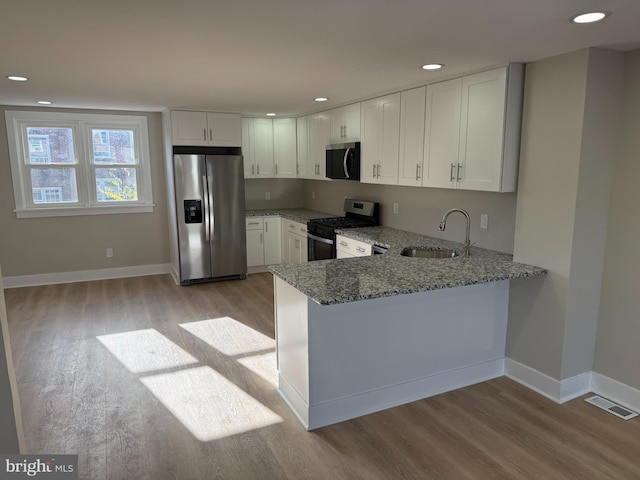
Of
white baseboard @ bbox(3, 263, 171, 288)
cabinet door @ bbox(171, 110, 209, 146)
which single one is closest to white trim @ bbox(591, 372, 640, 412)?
cabinet door @ bbox(171, 110, 209, 146)

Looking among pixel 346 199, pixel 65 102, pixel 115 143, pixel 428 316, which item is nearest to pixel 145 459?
pixel 428 316

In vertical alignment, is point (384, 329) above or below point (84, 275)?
above

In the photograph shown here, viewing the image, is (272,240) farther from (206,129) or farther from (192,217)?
(206,129)

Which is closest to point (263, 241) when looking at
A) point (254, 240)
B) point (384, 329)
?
point (254, 240)

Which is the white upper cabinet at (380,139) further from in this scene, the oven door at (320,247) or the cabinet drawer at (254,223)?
the cabinet drawer at (254,223)

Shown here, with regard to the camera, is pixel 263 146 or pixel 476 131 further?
pixel 263 146

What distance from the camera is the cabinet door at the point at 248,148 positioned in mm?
5961

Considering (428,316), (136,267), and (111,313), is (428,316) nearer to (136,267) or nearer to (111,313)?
(111,313)

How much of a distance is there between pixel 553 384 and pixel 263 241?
160 inches

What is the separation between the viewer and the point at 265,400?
2912 mm

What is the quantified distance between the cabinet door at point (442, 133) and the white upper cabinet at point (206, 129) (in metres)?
2.87

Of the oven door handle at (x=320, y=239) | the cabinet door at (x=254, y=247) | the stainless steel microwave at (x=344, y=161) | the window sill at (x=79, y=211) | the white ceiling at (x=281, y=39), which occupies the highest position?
the white ceiling at (x=281, y=39)

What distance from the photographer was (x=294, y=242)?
226 inches

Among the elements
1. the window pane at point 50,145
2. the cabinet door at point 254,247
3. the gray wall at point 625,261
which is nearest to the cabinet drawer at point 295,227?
the cabinet door at point 254,247
